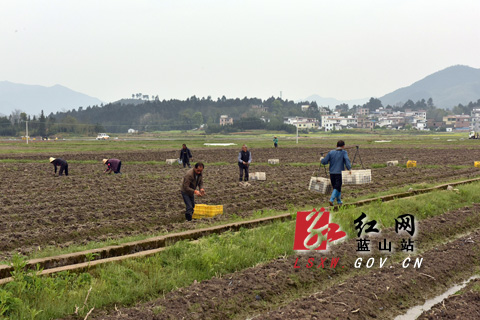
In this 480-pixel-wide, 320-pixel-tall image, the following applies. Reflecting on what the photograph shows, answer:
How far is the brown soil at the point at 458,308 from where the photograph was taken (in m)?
6.03

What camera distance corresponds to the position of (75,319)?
20.0ft

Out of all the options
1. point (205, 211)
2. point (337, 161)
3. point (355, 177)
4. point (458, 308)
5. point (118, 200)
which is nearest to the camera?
point (458, 308)

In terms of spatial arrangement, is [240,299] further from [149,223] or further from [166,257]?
[149,223]

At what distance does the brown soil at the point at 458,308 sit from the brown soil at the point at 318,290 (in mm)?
505

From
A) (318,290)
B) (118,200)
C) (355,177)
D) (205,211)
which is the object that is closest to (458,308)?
Result: (318,290)

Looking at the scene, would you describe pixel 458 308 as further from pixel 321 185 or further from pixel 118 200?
pixel 118 200

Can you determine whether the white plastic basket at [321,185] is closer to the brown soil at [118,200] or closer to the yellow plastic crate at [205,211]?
the brown soil at [118,200]

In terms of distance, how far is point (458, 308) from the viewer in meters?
6.22

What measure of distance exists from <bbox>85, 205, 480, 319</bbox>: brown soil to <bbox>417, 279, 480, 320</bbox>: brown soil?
50cm

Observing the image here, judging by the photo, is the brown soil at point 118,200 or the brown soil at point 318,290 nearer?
the brown soil at point 318,290

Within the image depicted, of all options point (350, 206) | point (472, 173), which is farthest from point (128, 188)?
point (472, 173)

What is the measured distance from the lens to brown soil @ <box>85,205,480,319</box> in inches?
244

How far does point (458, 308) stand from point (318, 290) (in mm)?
1974

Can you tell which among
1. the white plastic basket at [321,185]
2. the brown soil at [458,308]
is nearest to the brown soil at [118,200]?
the white plastic basket at [321,185]
